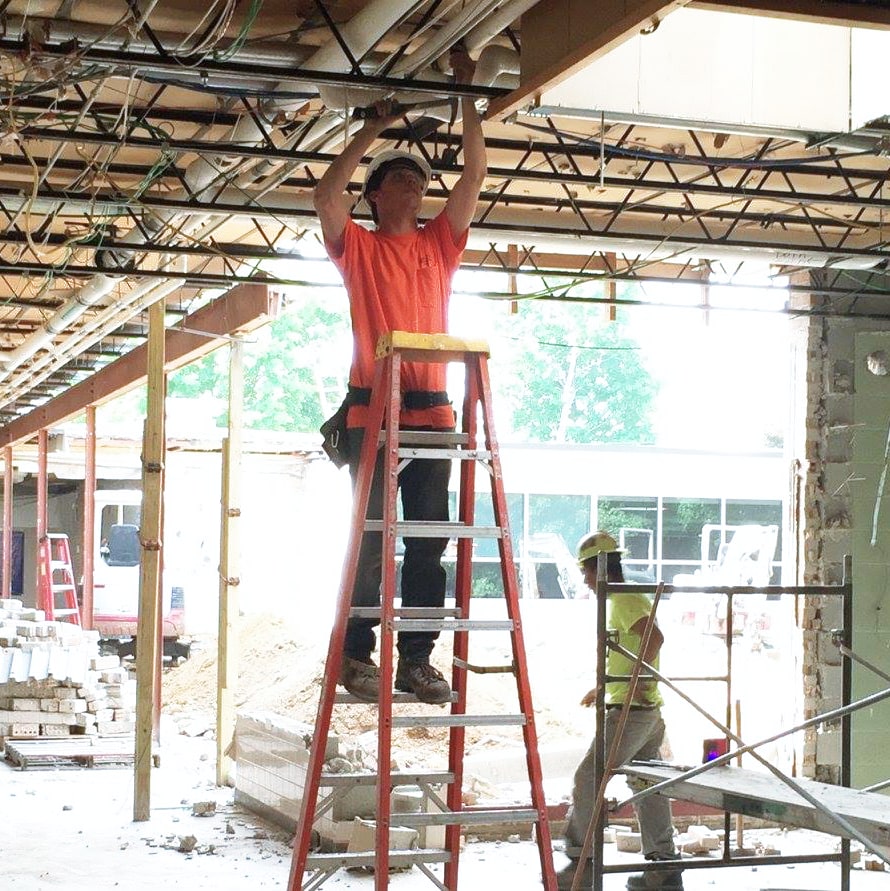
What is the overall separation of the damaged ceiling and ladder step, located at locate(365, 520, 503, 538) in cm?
171

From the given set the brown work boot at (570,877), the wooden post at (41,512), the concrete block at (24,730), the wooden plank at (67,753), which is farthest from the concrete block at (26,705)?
the brown work boot at (570,877)

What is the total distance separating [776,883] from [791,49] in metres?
5.47

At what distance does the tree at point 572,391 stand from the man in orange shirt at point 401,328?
130 ft

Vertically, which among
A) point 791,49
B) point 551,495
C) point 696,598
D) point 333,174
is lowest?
point 696,598

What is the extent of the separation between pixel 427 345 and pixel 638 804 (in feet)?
15.1

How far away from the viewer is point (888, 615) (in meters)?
12.5

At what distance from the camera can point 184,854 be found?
9375mm

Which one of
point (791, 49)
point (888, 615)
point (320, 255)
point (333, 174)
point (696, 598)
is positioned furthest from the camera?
point (696, 598)

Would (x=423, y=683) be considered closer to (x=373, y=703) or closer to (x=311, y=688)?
(x=373, y=703)

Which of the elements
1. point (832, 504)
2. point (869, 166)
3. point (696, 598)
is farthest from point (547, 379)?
point (869, 166)

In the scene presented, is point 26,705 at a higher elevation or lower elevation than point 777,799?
lower

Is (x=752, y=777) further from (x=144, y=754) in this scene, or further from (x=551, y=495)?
(x=551, y=495)

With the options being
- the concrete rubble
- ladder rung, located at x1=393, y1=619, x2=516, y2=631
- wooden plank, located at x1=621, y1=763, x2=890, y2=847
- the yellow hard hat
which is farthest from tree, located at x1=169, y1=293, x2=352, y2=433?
ladder rung, located at x1=393, y1=619, x2=516, y2=631

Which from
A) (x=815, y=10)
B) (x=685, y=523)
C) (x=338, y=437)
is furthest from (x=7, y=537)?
(x=815, y=10)
